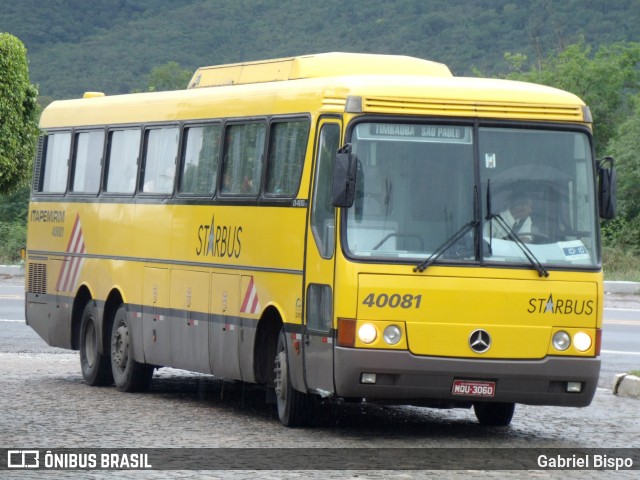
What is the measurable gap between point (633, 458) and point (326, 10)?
96890 millimetres

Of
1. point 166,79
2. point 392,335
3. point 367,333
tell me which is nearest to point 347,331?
point 367,333

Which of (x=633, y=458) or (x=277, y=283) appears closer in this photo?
(x=633, y=458)

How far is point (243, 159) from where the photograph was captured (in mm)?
14938

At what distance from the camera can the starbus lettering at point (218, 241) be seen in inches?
581

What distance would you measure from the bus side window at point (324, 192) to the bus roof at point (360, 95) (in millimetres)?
223

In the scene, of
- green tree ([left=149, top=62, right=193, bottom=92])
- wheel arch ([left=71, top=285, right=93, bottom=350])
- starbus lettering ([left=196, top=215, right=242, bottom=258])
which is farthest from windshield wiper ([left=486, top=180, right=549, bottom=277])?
green tree ([left=149, top=62, right=193, bottom=92])

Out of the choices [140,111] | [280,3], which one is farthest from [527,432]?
[280,3]

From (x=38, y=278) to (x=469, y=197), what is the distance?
Answer: 8.46 meters

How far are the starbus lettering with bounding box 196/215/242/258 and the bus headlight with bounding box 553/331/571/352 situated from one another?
333 cm

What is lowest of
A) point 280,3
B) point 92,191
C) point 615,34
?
point 92,191

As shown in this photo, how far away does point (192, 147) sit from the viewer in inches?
634

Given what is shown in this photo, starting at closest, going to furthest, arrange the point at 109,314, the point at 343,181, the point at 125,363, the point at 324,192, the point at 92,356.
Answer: the point at 343,181 < the point at 324,192 < the point at 125,363 < the point at 109,314 < the point at 92,356

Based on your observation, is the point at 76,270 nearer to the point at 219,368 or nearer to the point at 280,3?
the point at 219,368

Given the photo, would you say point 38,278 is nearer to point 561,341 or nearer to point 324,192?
point 324,192
